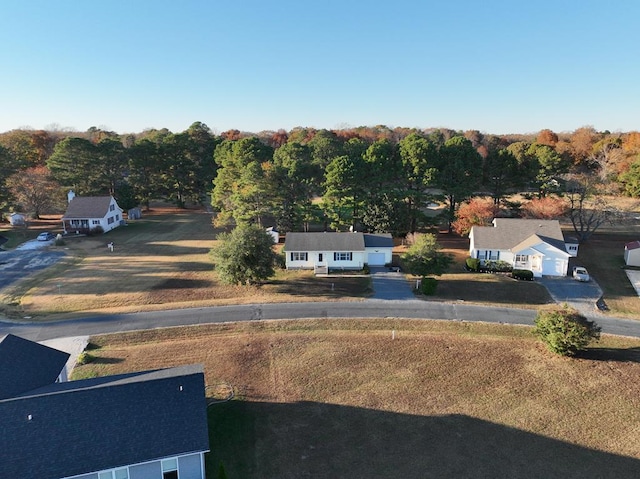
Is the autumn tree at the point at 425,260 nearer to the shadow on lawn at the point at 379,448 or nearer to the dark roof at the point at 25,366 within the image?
the shadow on lawn at the point at 379,448

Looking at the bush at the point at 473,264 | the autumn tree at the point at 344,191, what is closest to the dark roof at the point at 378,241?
the autumn tree at the point at 344,191

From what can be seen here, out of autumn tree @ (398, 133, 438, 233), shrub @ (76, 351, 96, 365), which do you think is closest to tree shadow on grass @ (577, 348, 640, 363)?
autumn tree @ (398, 133, 438, 233)

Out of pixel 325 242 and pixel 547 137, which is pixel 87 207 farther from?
pixel 547 137

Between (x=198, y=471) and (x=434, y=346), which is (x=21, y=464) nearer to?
(x=198, y=471)

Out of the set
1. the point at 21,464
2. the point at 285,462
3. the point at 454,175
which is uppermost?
the point at 454,175

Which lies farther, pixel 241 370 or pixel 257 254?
pixel 257 254

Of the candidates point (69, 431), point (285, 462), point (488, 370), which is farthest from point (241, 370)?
point (488, 370)

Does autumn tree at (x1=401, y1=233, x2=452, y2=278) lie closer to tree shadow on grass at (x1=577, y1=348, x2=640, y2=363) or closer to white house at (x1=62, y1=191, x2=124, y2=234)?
tree shadow on grass at (x1=577, y1=348, x2=640, y2=363)
